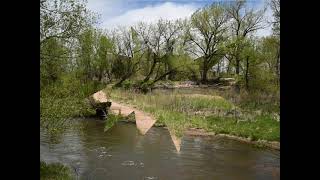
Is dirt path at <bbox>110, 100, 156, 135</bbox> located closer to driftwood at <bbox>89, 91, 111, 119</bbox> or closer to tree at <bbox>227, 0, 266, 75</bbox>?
driftwood at <bbox>89, 91, 111, 119</bbox>

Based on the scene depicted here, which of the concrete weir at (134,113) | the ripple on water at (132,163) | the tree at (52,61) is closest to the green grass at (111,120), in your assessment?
the concrete weir at (134,113)

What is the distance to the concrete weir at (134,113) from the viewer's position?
4559 mm

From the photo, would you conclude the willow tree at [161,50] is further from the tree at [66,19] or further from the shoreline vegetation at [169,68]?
the tree at [66,19]

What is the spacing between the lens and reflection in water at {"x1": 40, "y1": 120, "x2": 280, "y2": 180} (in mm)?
4641

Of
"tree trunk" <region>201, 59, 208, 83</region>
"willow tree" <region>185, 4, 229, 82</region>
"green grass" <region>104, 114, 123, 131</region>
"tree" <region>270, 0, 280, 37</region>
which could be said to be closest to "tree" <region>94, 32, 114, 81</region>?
"green grass" <region>104, 114, 123, 131</region>

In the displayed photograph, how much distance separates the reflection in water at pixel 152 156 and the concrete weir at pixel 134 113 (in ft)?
0.25

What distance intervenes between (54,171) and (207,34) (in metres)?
2.48

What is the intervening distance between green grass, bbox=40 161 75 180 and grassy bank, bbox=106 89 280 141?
1109 mm

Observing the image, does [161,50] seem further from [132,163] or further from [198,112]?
[132,163]

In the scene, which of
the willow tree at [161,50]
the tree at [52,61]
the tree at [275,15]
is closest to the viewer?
the tree at [275,15]
